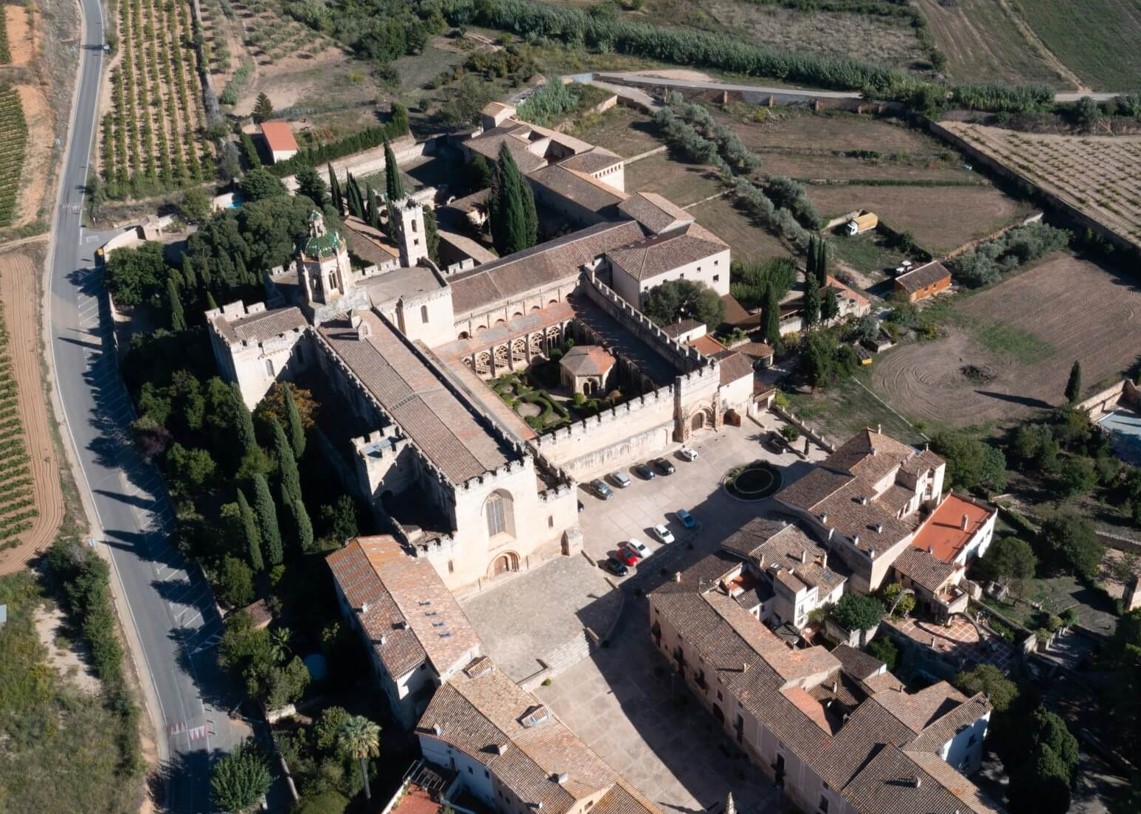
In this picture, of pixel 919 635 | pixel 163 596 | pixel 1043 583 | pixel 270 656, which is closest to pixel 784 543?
pixel 919 635

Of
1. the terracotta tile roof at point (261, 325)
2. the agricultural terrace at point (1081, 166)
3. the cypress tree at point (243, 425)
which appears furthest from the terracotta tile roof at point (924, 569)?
the agricultural terrace at point (1081, 166)

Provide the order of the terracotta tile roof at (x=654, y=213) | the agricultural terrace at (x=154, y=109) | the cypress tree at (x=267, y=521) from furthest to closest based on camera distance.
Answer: the agricultural terrace at (x=154, y=109)
the terracotta tile roof at (x=654, y=213)
the cypress tree at (x=267, y=521)

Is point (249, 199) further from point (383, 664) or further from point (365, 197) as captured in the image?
point (383, 664)

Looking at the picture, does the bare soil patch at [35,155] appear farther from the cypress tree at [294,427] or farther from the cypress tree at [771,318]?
the cypress tree at [771,318]

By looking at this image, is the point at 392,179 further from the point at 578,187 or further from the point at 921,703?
the point at 921,703

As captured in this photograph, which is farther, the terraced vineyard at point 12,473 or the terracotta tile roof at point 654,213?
the terracotta tile roof at point 654,213

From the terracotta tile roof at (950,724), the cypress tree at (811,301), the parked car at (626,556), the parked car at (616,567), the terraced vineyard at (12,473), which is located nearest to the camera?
the terracotta tile roof at (950,724)

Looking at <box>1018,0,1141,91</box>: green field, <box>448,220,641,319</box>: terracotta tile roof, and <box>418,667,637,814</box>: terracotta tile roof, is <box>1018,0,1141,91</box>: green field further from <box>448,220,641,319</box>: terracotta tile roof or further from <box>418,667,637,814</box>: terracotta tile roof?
<box>418,667,637,814</box>: terracotta tile roof
